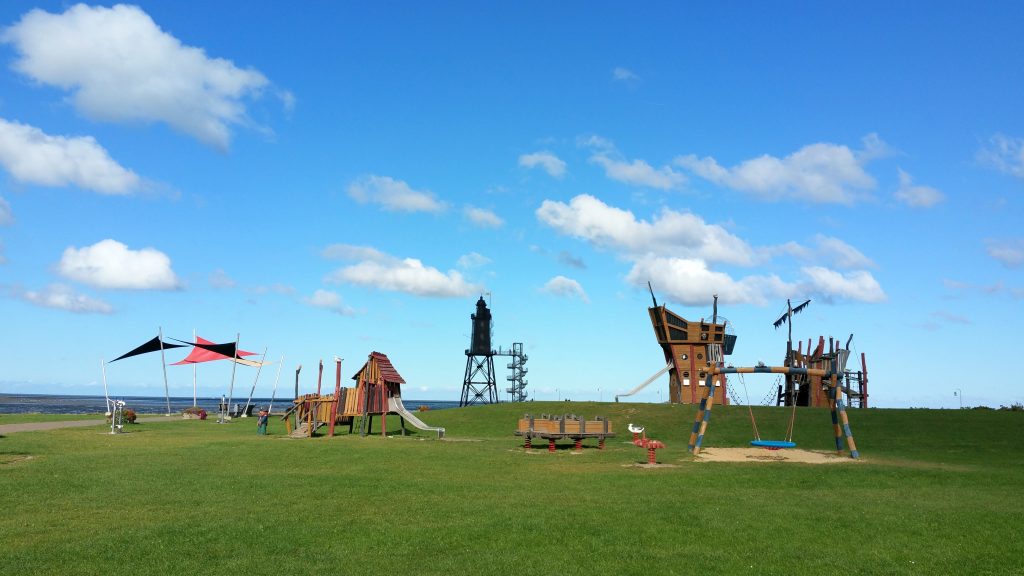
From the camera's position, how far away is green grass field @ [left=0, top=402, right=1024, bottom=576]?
1105 centimetres

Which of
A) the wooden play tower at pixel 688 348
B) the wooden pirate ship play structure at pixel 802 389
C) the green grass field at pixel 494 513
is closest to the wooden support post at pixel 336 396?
the green grass field at pixel 494 513

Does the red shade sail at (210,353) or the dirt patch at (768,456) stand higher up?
the red shade sail at (210,353)

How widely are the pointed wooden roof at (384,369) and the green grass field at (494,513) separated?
11604mm

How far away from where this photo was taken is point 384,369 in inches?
1613

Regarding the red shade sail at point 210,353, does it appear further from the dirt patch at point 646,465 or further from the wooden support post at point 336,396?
the dirt patch at point 646,465

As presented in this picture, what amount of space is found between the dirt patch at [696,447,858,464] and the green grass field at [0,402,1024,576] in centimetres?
87

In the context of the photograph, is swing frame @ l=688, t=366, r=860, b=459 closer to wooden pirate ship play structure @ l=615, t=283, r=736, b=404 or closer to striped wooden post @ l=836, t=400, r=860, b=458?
striped wooden post @ l=836, t=400, r=860, b=458

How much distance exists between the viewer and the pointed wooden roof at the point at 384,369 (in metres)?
40.4

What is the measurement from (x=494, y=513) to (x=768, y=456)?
1489 cm

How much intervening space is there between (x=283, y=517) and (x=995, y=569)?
11.8m

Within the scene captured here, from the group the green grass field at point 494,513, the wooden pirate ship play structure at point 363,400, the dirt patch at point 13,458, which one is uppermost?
the wooden pirate ship play structure at point 363,400

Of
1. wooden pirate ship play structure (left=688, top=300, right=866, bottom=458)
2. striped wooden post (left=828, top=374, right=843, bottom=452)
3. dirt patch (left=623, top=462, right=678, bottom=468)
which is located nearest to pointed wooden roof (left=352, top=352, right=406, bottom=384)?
wooden pirate ship play structure (left=688, top=300, right=866, bottom=458)

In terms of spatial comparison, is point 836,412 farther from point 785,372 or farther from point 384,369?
point 384,369

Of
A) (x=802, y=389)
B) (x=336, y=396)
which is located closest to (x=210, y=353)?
(x=336, y=396)
